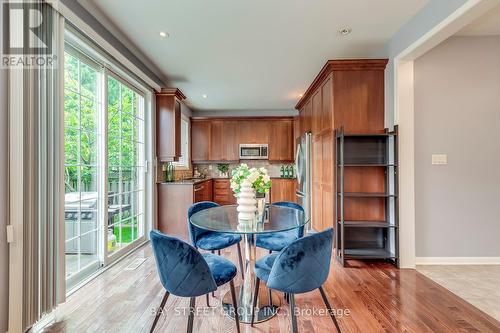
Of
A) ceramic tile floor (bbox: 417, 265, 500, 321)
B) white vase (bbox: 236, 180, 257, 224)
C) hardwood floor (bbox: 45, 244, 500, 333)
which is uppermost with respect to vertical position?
white vase (bbox: 236, 180, 257, 224)

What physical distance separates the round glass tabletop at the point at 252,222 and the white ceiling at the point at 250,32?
1890 mm

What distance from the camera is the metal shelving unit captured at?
2770 mm

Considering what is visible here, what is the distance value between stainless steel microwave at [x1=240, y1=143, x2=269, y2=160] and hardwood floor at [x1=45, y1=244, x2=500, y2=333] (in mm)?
3975

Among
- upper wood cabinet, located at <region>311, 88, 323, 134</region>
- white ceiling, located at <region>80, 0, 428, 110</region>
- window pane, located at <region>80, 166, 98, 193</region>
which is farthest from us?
upper wood cabinet, located at <region>311, 88, 323, 134</region>

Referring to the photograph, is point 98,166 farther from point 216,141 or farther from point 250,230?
point 216,141

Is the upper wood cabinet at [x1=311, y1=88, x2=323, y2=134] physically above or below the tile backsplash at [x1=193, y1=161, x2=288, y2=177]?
above

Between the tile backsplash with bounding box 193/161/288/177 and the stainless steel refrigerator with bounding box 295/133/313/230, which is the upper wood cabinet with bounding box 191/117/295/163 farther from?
the stainless steel refrigerator with bounding box 295/133/313/230

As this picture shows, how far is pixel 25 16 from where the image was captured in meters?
1.57

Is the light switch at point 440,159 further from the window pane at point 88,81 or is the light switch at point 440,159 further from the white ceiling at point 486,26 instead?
the window pane at point 88,81

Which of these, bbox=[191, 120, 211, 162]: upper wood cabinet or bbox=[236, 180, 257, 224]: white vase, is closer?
bbox=[236, 180, 257, 224]: white vase

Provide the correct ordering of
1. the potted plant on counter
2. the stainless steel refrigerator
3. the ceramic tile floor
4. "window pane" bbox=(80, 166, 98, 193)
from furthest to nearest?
the potted plant on counter < the stainless steel refrigerator < "window pane" bbox=(80, 166, 98, 193) < the ceramic tile floor

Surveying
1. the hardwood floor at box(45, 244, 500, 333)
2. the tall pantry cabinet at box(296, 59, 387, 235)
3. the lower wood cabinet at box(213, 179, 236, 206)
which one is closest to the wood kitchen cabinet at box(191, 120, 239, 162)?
the lower wood cabinet at box(213, 179, 236, 206)

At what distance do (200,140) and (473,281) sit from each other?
552 cm

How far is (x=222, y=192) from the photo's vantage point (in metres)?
6.13
